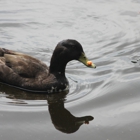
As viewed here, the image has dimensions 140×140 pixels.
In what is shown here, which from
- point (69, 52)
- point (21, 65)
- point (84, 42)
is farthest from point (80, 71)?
point (84, 42)

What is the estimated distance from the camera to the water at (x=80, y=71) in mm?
7020

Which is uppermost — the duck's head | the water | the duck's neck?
the duck's head

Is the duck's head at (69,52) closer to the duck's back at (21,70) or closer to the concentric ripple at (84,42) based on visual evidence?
the duck's back at (21,70)

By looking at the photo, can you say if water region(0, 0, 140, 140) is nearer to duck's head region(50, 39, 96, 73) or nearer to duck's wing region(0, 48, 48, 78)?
duck's wing region(0, 48, 48, 78)

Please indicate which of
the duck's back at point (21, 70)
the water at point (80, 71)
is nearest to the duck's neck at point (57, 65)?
the duck's back at point (21, 70)

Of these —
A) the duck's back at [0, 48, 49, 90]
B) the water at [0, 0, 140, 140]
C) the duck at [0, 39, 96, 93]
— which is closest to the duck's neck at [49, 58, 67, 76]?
the duck at [0, 39, 96, 93]

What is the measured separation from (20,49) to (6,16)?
2.28 metres

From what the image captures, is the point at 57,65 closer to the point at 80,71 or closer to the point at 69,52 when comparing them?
the point at 69,52

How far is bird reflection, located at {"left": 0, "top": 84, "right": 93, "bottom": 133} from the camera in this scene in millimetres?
7105

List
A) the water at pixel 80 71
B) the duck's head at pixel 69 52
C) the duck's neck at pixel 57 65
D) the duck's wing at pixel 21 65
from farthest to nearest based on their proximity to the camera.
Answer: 1. the duck's wing at pixel 21 65
2. the duck's neck at pixel 57 65
3. the duck's head at pixel 69 52
4. the water at pixel 80 71

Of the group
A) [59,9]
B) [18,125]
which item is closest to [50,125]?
[18,125]

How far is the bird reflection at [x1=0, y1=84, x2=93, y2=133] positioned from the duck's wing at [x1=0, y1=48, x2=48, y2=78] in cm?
34

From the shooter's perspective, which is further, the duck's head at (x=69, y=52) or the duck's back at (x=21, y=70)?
the duck's back at (x=21, y=70)

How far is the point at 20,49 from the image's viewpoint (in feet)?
34.5
